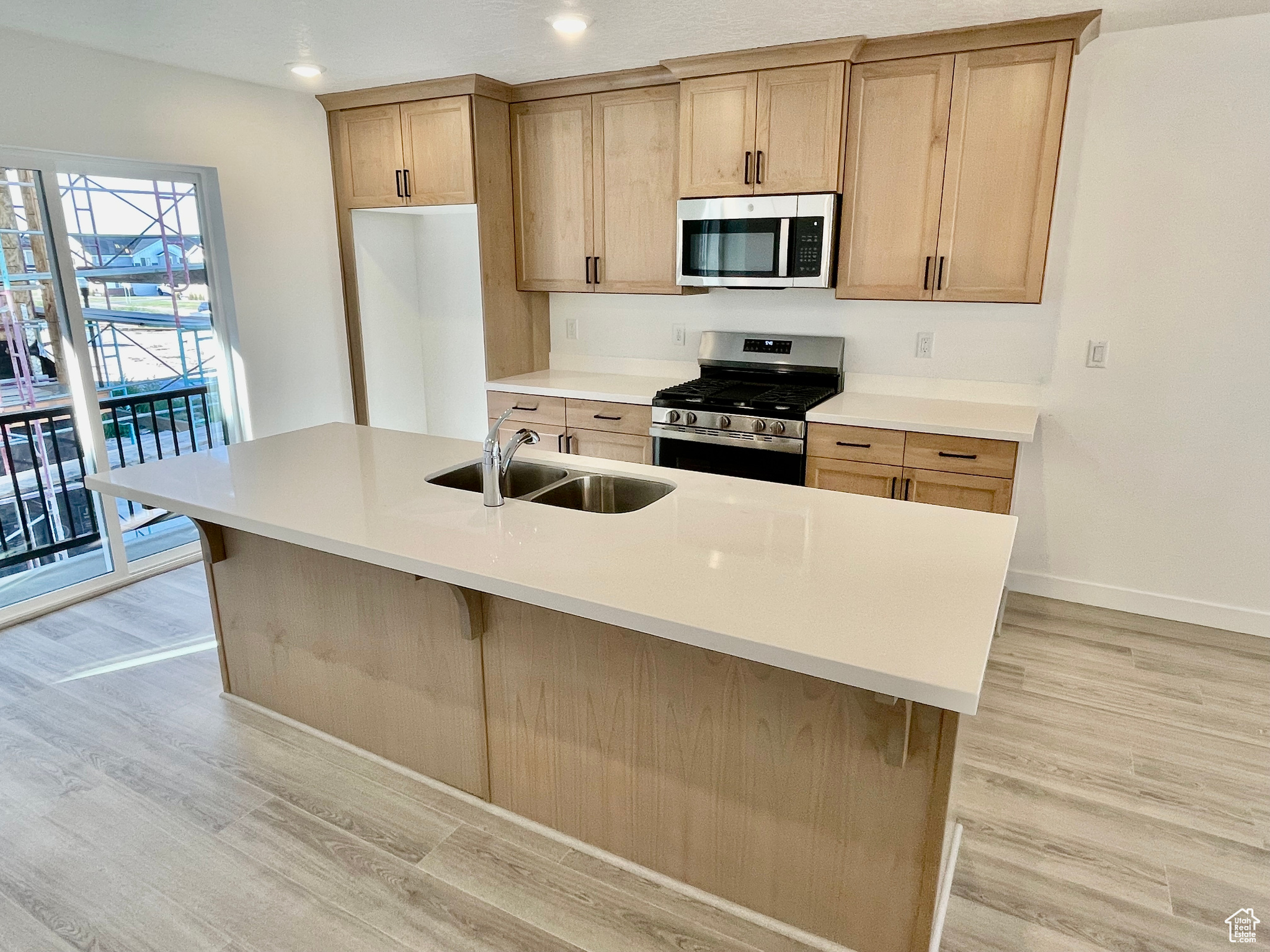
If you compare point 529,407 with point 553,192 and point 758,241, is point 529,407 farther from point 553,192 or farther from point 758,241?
point 758,241

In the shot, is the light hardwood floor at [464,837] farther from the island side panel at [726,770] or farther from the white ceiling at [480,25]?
the white ceiling at [480,25]

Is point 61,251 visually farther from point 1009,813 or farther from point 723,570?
point 1009,813

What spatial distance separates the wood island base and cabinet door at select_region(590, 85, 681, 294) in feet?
7.58

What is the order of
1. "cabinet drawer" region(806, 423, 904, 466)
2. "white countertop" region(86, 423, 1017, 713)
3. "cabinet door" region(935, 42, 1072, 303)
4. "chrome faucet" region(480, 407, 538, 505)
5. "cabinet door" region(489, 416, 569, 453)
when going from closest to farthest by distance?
"white countertop" region(86, 423, 1017, 713)
"chrome faucet" region(480, 407, 538, 505)
"cabinet door" region(935, 42, 1072, 303)
"cabinet drawer" region(806, 423, 904, 466)
"cabinet door" region(489, 416, 569, 453)

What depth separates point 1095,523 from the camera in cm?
347

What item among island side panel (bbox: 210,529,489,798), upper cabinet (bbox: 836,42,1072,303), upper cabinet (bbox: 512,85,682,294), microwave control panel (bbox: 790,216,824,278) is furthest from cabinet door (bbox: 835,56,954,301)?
island side panel (bbox: 210,529,489,798)

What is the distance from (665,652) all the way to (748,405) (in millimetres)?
1906

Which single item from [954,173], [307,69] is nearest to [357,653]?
[307,69]

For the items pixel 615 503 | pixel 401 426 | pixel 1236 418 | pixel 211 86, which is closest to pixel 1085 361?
pixel 1236 418

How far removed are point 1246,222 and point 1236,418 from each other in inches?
30.0

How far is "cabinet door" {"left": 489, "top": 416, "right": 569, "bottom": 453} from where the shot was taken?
A: 161 inches

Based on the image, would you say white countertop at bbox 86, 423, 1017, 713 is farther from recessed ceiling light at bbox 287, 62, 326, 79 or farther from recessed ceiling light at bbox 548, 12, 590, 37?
recessed ceiling light at bbox 287, 62, 326, 79

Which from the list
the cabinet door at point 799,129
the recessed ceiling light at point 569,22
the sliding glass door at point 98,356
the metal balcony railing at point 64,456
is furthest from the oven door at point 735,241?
the metal balcony railing at point 64,456

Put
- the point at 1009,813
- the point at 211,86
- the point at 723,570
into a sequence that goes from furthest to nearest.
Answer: the point at 211,86 → the point at 1009,813 → the point at 723,570
